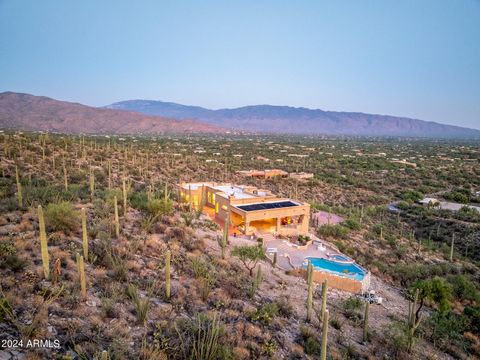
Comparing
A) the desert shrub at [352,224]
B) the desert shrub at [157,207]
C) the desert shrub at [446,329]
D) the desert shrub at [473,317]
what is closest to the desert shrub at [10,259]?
the desert shrub at [157,207]

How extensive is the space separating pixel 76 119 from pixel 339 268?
15566 centimetres

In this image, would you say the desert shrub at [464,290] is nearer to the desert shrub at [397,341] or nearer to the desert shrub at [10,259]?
the desert shrub at [397,341]

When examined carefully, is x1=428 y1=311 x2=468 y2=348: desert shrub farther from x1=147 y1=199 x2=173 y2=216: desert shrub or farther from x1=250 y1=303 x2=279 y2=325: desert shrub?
x1=147 y1=199 x2=173 y2=216: desert shrub

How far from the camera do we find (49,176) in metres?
21.4

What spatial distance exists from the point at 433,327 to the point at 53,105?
18773 cm

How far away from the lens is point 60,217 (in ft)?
37.1

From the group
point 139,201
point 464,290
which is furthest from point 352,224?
point 139,201

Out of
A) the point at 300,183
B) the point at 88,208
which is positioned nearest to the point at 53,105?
the point at 300,183

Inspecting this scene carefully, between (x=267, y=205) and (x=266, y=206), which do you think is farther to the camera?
(x=267, y=205)

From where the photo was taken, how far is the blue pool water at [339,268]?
1641cm

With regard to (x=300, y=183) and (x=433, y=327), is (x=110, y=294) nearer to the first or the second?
(x=433, y=327)

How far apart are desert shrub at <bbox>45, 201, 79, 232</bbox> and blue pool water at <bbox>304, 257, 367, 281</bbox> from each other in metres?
11.9

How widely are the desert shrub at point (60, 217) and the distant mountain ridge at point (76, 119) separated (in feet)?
433

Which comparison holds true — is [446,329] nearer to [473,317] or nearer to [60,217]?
[473,317]
